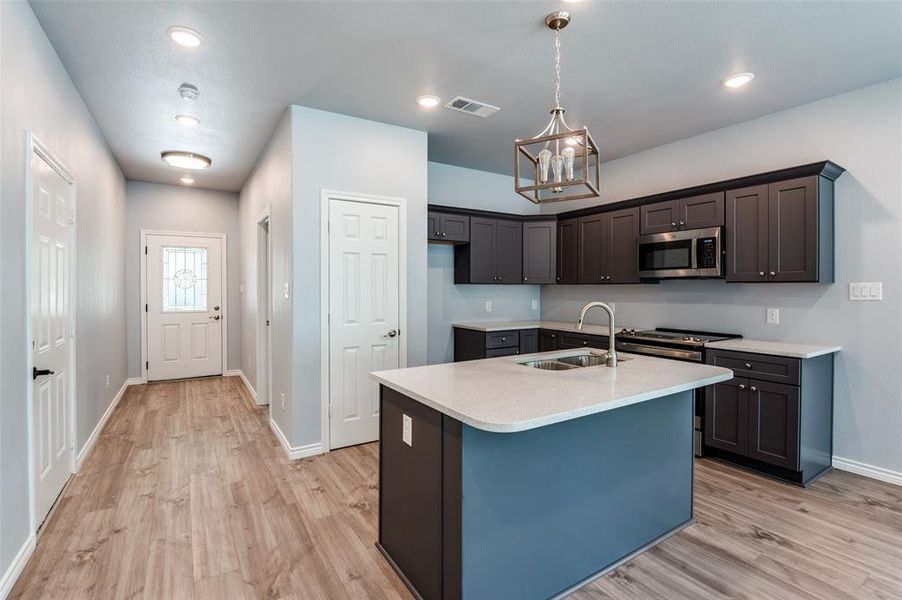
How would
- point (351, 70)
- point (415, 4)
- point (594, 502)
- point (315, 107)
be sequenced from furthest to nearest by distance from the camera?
point (315, 107) < point (351, 70) < point (415, 4) < point (594, 502)

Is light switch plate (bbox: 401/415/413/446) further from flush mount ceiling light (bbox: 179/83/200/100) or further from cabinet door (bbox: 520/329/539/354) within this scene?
cabinet door (bbox: 520/329/539/354)

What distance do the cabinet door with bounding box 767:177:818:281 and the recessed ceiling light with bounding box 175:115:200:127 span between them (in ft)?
15.1

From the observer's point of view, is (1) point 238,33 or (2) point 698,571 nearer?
(2) point 698,571

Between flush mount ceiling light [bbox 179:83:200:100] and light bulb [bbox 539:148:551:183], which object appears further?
flush mount ceiling light [bbox 179:83:200:100]

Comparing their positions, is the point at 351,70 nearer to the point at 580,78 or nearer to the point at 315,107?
the point at 315,107

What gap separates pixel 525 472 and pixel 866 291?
3.04 meters

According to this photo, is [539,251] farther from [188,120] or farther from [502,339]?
[188,120]

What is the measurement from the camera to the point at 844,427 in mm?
3314

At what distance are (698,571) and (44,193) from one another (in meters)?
4.02

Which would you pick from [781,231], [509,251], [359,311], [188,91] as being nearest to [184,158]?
[188,91]

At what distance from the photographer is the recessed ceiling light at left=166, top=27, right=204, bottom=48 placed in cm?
249

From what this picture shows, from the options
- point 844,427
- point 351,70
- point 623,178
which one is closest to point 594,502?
point 844,427

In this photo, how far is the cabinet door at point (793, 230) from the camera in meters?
3.16

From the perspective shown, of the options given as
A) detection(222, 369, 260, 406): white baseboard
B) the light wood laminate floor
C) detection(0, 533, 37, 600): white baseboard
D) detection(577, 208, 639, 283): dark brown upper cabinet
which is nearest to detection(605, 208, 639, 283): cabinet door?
detection(577, 208, 639, 283): dark brown upper cabinet
